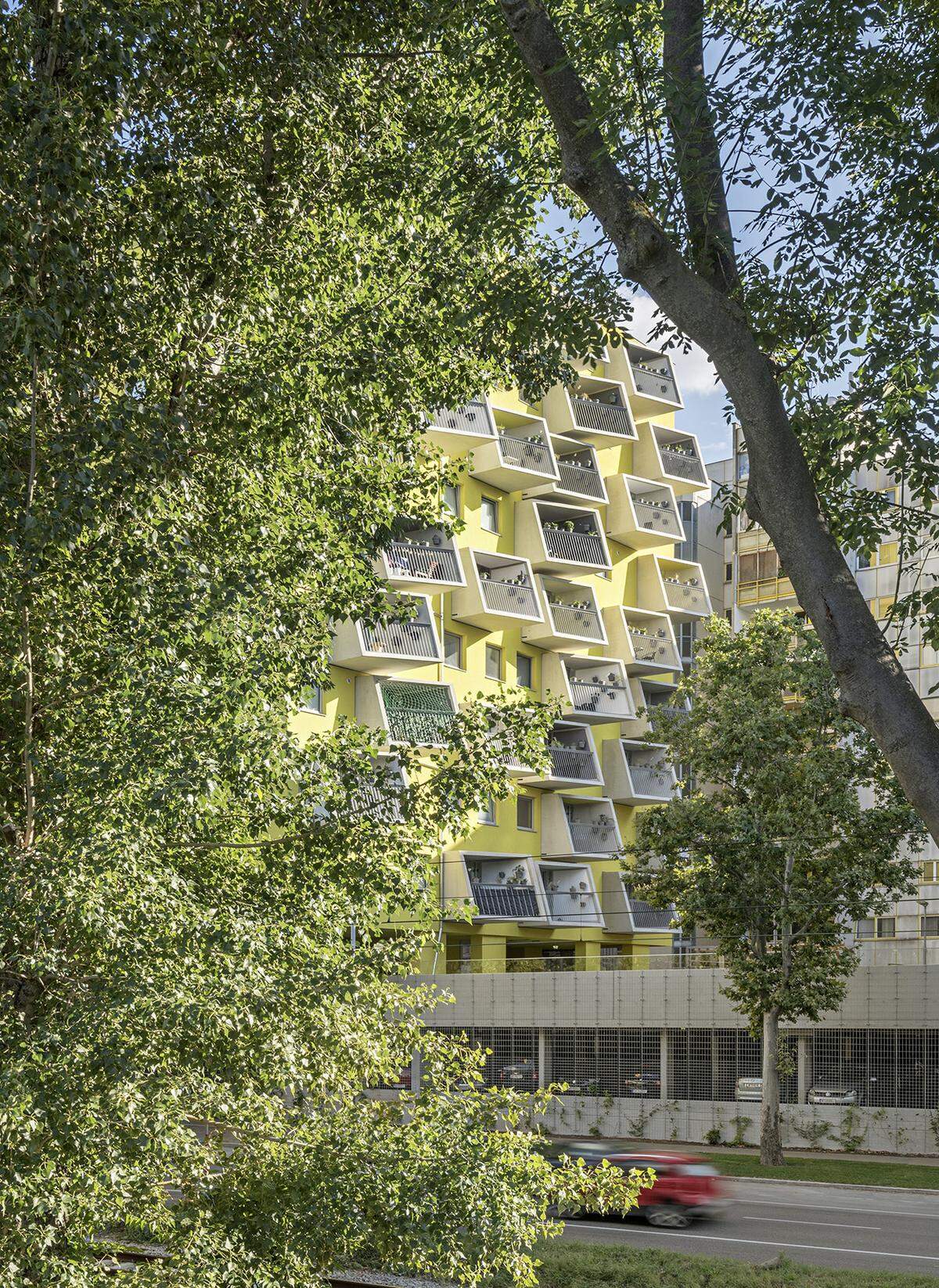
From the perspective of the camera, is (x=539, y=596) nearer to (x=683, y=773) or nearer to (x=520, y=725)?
(x=683, y=773)

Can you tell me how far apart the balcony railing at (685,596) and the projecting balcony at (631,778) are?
6095 mm

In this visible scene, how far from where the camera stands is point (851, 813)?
88.0ft

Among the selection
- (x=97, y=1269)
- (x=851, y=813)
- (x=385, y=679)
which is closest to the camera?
(x=97, y=1269)

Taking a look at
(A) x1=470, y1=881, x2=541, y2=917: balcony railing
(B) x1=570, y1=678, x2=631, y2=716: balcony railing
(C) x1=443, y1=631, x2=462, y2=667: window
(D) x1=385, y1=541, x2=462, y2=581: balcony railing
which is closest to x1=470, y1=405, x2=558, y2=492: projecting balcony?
(D) x1=385, y1=541, x2=462, y2=581: balcony railing

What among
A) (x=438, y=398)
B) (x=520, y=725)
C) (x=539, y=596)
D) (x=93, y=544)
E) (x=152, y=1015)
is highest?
(x=539, y=596)

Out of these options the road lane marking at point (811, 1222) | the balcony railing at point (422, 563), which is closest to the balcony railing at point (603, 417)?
the balcony railing at point (422, 563)

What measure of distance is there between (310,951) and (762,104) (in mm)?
5756

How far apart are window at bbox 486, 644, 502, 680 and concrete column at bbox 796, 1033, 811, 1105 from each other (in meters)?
15.9

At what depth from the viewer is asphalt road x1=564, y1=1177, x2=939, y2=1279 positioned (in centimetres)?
1628

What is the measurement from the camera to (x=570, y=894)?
43906 mm

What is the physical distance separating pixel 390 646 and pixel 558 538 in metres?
10.1

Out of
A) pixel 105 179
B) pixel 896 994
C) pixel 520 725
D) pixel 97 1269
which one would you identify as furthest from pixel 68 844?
pixel 896 994

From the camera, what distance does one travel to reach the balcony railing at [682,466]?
51844 mm

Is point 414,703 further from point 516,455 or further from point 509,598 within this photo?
point 516,455
